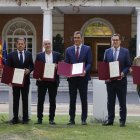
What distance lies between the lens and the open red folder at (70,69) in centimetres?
1105

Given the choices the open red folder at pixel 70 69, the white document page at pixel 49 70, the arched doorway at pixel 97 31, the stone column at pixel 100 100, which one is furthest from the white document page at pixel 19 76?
the arched doorway at pixel 97 31

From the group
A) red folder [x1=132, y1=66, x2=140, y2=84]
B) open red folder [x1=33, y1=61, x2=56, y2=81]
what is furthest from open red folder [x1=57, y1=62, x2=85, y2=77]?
red folder [x1=132, y1=66, x2=140, y2=84]

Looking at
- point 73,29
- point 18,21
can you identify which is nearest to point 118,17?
point 73,29

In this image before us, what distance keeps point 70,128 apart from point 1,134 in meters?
1.62

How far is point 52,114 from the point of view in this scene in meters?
11.6

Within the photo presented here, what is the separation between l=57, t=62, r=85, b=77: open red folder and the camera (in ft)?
36.2

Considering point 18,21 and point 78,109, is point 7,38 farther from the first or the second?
point 78,109

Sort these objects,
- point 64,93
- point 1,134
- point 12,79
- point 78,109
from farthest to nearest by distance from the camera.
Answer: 1. point 64,93
2. point 78,109
3. point 12,79
4. point 1,134

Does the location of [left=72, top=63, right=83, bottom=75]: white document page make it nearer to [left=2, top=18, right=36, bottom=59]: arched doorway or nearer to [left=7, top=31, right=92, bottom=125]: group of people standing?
[left=7, top=31, right=92, bottom=125]: group of people standing

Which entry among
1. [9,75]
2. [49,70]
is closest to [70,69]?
[49,70]

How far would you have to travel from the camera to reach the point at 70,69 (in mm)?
11141

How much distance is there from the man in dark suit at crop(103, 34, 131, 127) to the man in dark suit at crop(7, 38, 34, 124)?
Answer: 1744 mm

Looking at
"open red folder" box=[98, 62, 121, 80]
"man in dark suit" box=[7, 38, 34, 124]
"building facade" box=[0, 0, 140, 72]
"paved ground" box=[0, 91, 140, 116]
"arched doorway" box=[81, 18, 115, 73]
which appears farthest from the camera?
"arched doorway" box=[81, 18, 115, 73]

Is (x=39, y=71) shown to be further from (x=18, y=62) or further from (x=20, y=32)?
(x=20, y=32)
